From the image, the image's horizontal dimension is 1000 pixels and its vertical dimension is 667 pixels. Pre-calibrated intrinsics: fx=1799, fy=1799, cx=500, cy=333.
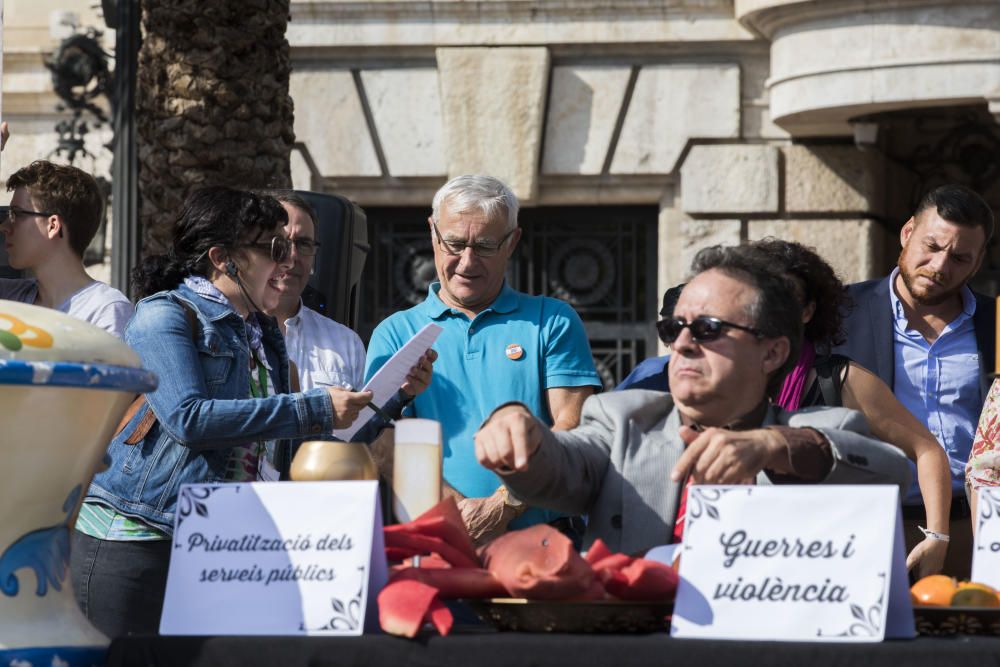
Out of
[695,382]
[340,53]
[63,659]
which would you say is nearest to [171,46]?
[340,53]

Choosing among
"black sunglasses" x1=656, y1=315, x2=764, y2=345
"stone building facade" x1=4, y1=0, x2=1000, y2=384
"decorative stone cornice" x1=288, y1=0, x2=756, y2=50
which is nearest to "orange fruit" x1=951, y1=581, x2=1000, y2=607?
"black sunglasses" x1=656, y1=315, x2=764, y2=345

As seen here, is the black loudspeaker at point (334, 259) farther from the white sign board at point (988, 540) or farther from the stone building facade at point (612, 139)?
the stone building facade at point (612, 139)

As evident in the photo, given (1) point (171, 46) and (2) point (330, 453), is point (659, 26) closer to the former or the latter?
(1) point (171, 46)

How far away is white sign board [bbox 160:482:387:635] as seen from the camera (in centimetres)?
246

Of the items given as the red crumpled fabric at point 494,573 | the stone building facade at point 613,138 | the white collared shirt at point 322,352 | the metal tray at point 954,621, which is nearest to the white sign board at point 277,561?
the red crumpled fabric at point 494,573

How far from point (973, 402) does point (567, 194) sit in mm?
5720

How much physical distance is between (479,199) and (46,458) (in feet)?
6.81

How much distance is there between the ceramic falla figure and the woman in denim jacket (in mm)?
950

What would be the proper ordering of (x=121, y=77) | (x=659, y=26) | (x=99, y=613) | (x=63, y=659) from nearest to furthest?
(x=63, y=659), (x=99, y=613), (x=121, y=77), (x=659, y=26)

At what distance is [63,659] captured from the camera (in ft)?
7.99

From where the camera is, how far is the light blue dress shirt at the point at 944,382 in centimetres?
497

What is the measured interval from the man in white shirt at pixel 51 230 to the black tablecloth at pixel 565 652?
91.1 inches

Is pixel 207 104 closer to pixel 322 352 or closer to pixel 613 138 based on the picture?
pixel 322 352

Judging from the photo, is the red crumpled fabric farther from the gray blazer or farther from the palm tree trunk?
the palm tree trunk
